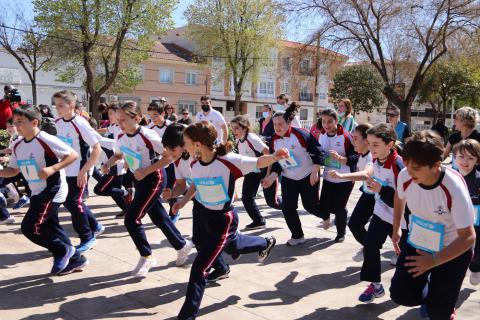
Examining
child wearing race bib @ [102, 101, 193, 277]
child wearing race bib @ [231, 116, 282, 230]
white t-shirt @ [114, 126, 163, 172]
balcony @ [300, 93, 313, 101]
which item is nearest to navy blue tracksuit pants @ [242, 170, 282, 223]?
child wearing race bib @ [231, 116, 282, 230]

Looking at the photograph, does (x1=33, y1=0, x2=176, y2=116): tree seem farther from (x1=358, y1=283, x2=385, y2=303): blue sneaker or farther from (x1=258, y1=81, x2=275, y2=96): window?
(x1=258, y1=81, x2=275, y2=96): window

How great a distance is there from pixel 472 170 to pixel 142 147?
322cm

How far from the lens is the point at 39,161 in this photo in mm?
4574

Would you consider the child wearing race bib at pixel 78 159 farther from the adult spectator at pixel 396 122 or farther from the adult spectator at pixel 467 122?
the adult spectator at pixel 396 122

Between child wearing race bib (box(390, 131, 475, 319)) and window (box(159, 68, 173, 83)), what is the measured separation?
4014 cm

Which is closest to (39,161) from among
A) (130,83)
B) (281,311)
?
(281,311)

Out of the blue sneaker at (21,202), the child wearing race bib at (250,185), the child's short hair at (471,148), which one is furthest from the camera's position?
the blue sneaker at (21,202)

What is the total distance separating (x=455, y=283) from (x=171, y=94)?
4097 centimetres

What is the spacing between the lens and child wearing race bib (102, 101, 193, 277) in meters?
4.75

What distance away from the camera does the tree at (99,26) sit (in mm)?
23391

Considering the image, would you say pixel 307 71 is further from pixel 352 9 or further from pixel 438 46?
pixel 438 46

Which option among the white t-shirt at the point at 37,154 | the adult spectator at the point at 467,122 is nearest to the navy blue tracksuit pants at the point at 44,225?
the white t-shirt at the point at 37,154

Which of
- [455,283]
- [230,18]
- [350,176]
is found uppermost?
[230,18]

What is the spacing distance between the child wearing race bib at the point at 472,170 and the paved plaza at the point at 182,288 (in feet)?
0.70
